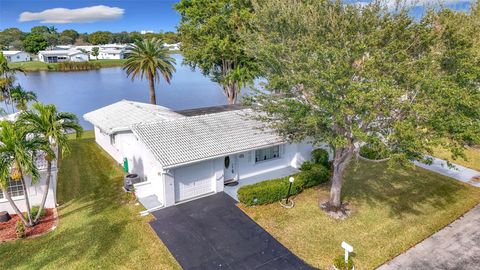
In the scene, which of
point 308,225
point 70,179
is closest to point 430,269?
point 308,225

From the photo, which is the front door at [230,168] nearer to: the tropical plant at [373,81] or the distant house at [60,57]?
the tropical plant at [373,81]

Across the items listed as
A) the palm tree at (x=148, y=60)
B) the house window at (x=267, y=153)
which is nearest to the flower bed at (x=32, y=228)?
the house window at (x=267, y=153)

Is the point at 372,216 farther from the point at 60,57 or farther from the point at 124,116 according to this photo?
the point at 60,57

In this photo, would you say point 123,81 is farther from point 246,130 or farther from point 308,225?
point 308,225

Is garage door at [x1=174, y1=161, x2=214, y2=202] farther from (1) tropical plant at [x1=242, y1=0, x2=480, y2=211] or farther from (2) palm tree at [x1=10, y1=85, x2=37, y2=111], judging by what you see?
(2) palm tree at [x1=10, y1=85, x2=37, y2=111]

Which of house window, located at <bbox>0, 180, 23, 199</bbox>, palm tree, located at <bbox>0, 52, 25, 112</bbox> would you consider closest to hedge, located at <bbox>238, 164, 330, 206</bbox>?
house window, located at <bbox>0, 180, 23, 199</bbox>

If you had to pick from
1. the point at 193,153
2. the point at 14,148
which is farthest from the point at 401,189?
the point at 14,148

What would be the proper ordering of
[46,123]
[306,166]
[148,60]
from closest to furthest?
[46,123]
[306,166]
[148,60]
